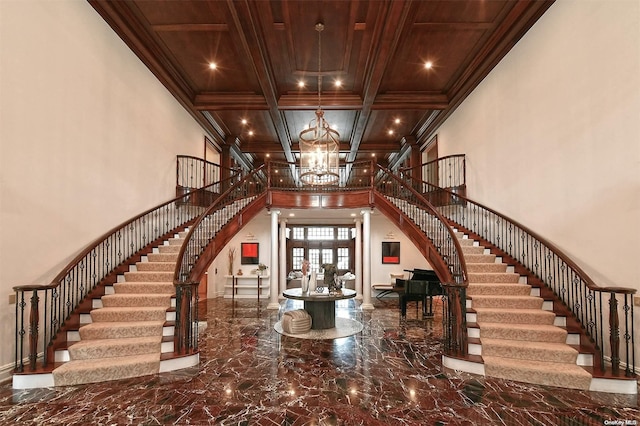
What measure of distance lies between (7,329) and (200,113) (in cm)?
672

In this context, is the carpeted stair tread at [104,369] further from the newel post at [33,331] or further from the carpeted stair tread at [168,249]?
the carpeted stair tread at [168,249]

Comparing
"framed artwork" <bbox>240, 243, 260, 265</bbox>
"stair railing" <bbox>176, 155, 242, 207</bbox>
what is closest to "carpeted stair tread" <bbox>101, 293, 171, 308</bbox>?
"stair railing" <bbox>176, 155, 242, 207</bbox>

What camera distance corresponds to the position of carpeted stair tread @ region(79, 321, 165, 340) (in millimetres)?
4535

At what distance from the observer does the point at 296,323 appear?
6.32 meters

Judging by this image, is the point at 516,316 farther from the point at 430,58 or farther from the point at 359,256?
the point at 359,256

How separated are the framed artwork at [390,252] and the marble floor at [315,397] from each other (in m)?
7.20

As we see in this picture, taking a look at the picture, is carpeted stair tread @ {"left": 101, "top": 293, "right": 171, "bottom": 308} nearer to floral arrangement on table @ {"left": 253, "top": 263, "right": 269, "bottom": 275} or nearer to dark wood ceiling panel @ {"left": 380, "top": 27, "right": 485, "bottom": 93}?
floral arrangement on table @ {"left": 253, "top": 263, "right": 269, "bottom": 275}

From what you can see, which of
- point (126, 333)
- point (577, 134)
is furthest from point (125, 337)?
point (577, 134)

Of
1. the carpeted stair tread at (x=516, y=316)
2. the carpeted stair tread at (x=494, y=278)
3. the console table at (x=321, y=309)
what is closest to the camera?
the carpeted stair tread at (x=516, y=316)

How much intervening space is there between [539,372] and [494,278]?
1.98 m

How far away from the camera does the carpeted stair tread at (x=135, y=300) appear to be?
203 inches

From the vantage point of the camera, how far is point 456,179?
8.52 meters

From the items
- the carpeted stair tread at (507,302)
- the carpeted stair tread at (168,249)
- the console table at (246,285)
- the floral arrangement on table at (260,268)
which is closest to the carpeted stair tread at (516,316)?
the carpeted stair tread at (507,302)

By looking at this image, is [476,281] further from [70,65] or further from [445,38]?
[70,65]
